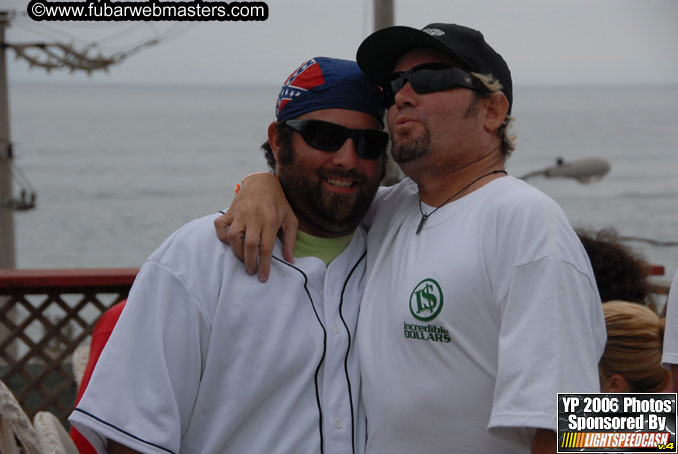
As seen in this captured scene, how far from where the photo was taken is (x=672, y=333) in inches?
103

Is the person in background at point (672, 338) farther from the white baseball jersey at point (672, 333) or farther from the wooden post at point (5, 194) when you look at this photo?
the wooden post at point (5, 194)

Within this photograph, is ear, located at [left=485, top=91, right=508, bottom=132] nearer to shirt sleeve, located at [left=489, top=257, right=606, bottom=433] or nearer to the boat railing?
shirt sleeve, located at [left=489, top=257, right=606, bottom=433]

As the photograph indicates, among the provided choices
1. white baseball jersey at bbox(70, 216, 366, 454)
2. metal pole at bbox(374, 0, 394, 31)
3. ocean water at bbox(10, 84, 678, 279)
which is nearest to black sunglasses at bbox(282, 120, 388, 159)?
white baseball jersey at bbox(70, 216, 366, 454)

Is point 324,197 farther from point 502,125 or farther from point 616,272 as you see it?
point 616,272

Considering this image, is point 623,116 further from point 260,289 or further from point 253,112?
point 260,289

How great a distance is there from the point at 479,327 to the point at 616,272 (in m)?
1.84

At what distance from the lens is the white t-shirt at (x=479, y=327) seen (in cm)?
188

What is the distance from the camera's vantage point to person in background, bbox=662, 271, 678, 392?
261 centimetres

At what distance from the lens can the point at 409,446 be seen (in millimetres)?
2143

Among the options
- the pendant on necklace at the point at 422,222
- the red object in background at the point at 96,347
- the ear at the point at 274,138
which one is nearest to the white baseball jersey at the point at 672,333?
the pendant on necklace at the point at 422,222

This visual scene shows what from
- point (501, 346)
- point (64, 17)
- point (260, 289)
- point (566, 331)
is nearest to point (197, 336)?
point (260, 289)

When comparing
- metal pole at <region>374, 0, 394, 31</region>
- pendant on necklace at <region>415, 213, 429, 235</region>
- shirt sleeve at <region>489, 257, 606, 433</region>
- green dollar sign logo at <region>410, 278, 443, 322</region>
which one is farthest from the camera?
metal pole at <region>374, 0, 394, 31</region>

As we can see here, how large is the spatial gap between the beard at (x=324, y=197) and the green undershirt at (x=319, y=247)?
37 mm

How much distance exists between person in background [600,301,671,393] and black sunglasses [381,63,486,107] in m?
1.13
